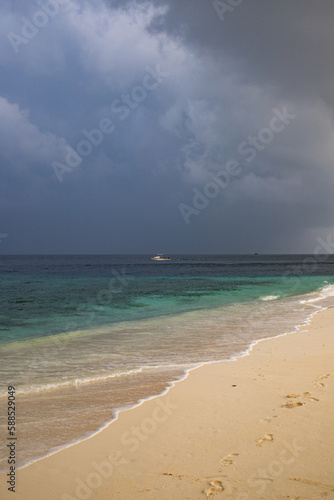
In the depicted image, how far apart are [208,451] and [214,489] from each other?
29.3 inches

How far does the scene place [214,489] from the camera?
11.8 ft

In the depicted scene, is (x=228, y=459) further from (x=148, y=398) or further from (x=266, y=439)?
(x=148, y=398)

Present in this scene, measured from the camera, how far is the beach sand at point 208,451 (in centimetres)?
365

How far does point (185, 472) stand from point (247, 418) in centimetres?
166

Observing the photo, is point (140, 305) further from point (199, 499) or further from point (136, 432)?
point (199, 499)

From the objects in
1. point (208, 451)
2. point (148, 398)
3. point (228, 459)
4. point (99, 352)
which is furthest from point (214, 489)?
point (99, 352)

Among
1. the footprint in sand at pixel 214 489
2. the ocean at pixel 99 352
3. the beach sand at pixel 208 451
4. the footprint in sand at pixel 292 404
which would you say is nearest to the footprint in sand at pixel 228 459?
the beach sand at pixel 208 451

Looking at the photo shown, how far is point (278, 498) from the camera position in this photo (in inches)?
135

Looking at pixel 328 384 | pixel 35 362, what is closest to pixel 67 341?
pixel 35 362

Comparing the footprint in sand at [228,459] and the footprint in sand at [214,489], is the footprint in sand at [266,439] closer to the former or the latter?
the footprint in sand at [228,459]

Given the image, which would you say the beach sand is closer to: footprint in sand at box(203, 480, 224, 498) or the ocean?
footprint in sand at box(203, 480, 224, 498)

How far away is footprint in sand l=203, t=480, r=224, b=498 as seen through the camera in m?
3.51

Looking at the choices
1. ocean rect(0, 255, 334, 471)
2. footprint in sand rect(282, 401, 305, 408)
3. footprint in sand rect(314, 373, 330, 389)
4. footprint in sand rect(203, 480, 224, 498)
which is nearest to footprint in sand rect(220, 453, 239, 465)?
footprint in sand rect(203, 480, 224, 498)

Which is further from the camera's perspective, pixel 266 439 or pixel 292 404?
pixel 292 404
